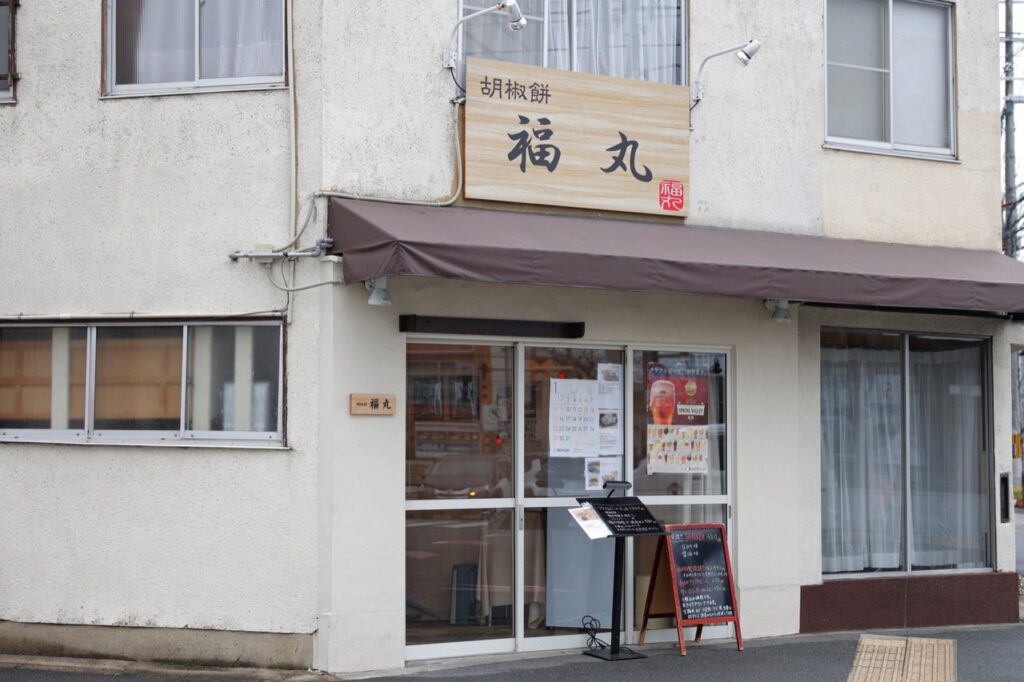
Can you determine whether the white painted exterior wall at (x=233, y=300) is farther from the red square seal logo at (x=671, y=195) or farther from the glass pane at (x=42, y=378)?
the red square seal logo at (x=671, y=195)

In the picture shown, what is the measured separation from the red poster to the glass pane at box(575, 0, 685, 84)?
2.48 m

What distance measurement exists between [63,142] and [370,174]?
2.41m

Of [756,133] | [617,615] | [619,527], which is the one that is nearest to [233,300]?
[619,527]

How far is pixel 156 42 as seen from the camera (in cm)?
929

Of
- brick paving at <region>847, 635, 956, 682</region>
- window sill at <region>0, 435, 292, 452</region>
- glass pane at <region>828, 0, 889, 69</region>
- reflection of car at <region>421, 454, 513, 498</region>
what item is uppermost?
glass pane at <region>828, 0, 889, 69</region>

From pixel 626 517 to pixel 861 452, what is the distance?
9.92ft

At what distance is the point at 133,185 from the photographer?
29.7 feet

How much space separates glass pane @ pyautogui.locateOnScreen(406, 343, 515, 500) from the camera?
9102 mm

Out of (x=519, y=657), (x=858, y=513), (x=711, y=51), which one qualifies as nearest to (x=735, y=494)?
(x=858, y=513)

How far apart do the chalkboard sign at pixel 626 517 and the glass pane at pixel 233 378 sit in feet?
8.27

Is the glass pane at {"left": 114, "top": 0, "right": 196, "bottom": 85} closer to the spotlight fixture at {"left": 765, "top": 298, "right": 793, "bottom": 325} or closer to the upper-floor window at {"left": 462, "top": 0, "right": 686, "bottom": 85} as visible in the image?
the upper-floor window at {"left": 462, "top": 0, "right": 686, "bottom": 85}

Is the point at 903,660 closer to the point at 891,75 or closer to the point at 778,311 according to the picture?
the point at 778,311

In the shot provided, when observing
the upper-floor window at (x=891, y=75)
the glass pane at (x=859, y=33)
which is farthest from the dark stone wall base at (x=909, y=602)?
the glass pane at (x=859, y=33)

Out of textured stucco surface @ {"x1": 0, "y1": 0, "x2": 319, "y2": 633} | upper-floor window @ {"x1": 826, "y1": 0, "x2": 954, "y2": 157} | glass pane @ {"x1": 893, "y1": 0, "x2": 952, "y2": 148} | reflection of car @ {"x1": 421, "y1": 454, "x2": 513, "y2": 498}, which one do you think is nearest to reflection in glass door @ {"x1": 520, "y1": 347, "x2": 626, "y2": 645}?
reflection of car @ {"x1": 421, "y1": 454, "x2": 513, "y2": 498}
